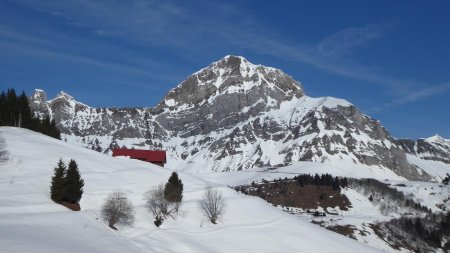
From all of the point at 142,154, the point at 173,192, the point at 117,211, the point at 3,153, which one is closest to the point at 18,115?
the point at 142,154

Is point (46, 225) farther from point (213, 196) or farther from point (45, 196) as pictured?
point (213, 196)

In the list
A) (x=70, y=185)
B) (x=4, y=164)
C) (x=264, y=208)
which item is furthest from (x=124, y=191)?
(x=264, y=208)

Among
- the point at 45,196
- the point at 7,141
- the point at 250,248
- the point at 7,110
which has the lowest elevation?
the point at 250,248

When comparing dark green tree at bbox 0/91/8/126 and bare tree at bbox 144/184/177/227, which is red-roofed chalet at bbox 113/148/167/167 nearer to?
dark green tree at bbox 0/91/8/126

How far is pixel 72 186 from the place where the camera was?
236 ft

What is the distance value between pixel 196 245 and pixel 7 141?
47794 mm

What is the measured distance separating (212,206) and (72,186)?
72.0 ft

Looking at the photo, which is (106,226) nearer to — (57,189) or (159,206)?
(57,189)

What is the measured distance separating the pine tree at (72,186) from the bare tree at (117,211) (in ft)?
13.1

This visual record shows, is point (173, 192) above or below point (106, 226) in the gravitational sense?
above

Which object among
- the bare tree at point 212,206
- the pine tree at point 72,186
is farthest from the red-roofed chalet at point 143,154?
the pine tree at point 72,186

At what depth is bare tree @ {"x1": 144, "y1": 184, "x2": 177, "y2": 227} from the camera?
3036 inches

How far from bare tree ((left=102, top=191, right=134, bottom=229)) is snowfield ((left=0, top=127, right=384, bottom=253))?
128 cm

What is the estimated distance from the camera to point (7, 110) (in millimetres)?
134500
